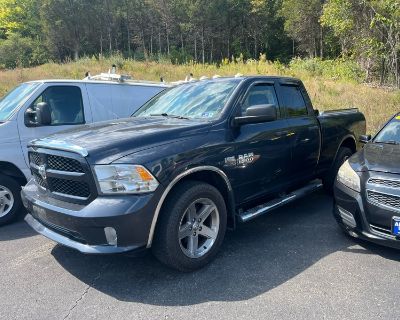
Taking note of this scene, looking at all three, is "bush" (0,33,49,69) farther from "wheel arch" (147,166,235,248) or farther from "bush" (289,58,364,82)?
"wheel arch" (147,166,235,248)

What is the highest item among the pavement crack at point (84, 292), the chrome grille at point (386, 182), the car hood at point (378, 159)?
the car hood at point (378, 159)

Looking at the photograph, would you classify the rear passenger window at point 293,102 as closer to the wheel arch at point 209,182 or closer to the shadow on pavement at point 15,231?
the wheel arch at point 209,182

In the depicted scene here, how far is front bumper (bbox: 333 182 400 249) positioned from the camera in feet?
12.6

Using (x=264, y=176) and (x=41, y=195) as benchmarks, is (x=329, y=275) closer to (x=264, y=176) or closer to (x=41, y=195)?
(x=264, y=176)

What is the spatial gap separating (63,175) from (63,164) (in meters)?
0.11

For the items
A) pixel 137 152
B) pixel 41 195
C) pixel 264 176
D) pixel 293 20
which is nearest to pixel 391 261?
pixel 264 176

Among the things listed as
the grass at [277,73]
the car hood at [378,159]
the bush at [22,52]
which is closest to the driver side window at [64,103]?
the car hood at [378,159]

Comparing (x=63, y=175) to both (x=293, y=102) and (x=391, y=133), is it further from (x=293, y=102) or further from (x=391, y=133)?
(x=391, y=133)

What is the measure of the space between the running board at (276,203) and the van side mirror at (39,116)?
3.13 metres

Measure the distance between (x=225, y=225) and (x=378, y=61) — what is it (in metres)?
19.5

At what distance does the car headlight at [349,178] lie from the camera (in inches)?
163

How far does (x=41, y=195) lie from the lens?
3762 mm

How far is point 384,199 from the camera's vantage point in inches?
151

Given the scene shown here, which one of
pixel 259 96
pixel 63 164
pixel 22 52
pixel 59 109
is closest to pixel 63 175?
pixel 63 164
